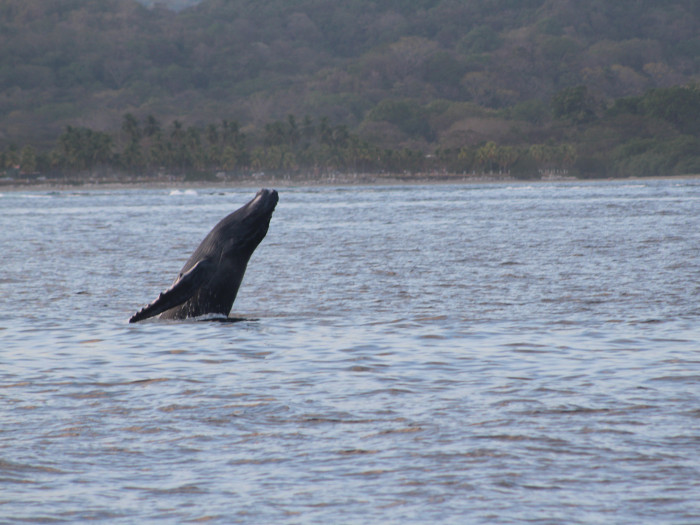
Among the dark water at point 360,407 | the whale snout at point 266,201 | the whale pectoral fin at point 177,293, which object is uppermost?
the whale snout at point 266,201

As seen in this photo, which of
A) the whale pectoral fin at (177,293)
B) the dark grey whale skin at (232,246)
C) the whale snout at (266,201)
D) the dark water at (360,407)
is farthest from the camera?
the whale snout at (266,201)

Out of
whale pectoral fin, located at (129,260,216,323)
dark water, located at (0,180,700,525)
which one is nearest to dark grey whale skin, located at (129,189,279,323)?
whale pectoral fin, located at (129,260,216,323)

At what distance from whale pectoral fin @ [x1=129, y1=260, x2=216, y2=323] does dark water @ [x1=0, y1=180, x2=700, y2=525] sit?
0.56 m

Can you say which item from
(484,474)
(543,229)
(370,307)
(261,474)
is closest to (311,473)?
(261,474)

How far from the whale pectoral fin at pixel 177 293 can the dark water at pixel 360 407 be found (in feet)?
1.82

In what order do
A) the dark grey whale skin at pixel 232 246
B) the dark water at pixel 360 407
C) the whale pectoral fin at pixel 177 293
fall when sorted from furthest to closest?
the dark grey whale skin at pixel 232 246 < the whale pectoral fin at pixel 177 293 < the dark water at pixel 360 407

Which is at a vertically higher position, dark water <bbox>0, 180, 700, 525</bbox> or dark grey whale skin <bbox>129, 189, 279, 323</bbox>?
dark grey whale skin <bbox>129, 189, 279, 323</bbox>

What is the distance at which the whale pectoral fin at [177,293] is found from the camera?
1389 cm

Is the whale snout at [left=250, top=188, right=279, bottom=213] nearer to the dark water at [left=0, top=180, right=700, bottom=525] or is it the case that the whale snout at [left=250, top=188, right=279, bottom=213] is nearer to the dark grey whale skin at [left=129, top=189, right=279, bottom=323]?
the dark grey whale skin at [left=129, top=189, right=279, bottom=323]

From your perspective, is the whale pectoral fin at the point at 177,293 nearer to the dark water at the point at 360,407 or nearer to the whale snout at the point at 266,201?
the dark water at the point at 360,407

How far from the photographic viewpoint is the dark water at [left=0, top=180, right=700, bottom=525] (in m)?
7.22

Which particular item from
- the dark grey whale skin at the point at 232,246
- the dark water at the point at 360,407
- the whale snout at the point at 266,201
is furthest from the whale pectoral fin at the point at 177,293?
the whale snout at the point at 266,201

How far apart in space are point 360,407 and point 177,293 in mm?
4978

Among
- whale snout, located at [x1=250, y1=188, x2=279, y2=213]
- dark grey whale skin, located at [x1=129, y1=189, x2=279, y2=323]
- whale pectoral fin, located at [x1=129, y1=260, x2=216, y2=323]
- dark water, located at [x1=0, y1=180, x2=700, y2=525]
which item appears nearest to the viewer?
dark water, located at [x1=0, y1=180, x2=700, y2=525]
